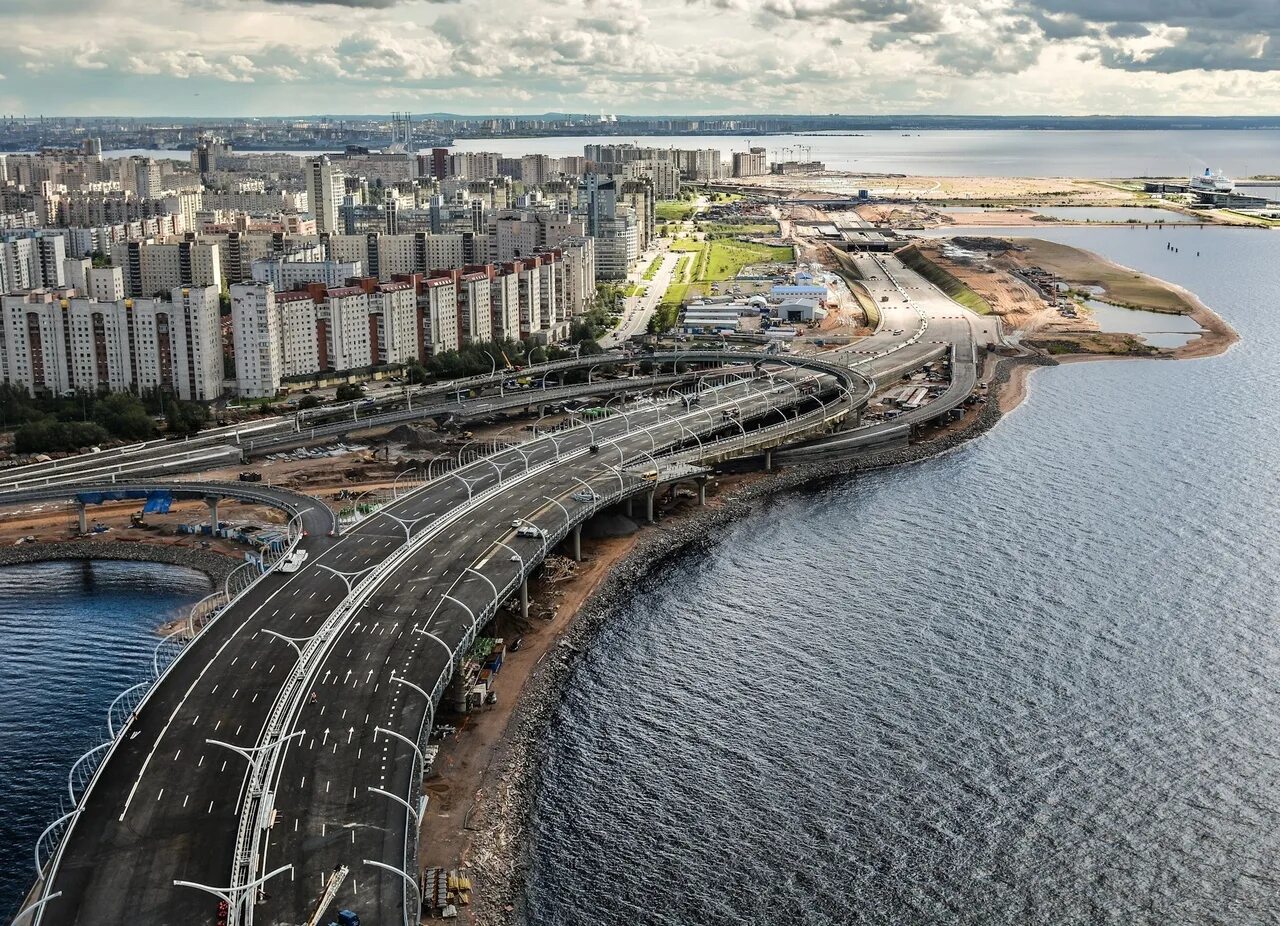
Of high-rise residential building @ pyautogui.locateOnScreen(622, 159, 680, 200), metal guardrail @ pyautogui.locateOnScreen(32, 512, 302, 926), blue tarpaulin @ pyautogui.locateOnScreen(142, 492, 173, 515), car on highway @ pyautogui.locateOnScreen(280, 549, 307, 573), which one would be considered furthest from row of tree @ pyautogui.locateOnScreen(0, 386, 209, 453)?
high-rise residential building @ pyautogui.locateOnScreen(622, 159, 680, 200)

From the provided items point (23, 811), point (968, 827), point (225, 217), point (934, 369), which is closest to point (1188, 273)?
point (934, 369)

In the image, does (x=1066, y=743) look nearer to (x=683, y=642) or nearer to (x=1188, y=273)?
(x=683, y=642)

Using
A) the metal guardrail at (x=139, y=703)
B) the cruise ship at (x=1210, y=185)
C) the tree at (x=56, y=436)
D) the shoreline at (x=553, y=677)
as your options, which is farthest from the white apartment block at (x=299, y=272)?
the cruise ship at (x=1210, y=185)

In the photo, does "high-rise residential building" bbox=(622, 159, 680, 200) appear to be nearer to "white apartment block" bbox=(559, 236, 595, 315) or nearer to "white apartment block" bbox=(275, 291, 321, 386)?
"white apartment block" bbox=(559, 236, 595, 315)

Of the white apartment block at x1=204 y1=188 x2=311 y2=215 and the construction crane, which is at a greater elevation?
the white apartment block at x1=204 y1=188 x2=311 y2=215

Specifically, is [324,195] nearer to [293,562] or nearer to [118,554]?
[118,554]

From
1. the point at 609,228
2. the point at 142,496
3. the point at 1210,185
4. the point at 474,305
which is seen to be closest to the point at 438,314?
the point at 474,305
